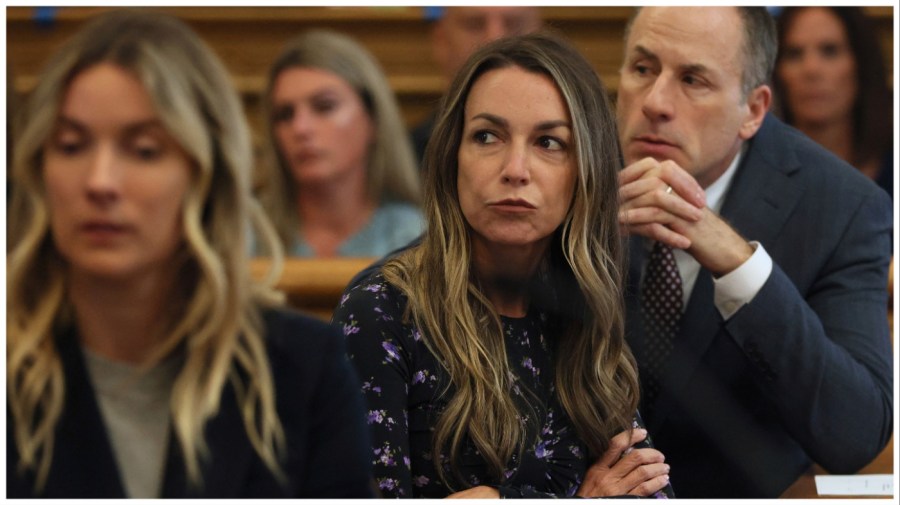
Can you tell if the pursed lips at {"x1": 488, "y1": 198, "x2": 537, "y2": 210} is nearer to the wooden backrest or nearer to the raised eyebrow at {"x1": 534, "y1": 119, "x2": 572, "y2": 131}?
the raised eyebrow at {"x1": 534, "y1": 119, "x2": 572, "y2": 131}

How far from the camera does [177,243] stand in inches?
59.6

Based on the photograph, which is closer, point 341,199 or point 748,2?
point 748,2

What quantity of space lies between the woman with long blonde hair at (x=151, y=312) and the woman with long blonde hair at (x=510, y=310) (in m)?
0.09

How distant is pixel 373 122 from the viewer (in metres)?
2.11

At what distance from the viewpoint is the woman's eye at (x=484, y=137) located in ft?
5.36

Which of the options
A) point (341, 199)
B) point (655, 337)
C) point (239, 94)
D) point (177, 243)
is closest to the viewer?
point (177, 243)

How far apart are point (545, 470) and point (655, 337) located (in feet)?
0.92

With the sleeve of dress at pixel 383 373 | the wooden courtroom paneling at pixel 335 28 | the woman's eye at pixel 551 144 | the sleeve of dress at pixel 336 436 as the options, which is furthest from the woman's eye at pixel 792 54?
the sleeve of dress at pixel 336 436

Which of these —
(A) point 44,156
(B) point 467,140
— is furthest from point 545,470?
(A) point 44,156

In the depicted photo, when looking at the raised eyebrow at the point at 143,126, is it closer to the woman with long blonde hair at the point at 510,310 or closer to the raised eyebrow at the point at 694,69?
the woman with long blonde hair at the point at 510,310

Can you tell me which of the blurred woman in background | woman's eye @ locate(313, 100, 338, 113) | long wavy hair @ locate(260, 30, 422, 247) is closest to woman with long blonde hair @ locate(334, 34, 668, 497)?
long wavy hair @ locate(260, 30, 422, 247)

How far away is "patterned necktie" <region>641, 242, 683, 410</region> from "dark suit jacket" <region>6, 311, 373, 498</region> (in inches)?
17.5

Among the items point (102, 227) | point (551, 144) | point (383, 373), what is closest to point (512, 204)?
point (551, 144)

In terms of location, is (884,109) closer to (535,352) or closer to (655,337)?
(655,337)
